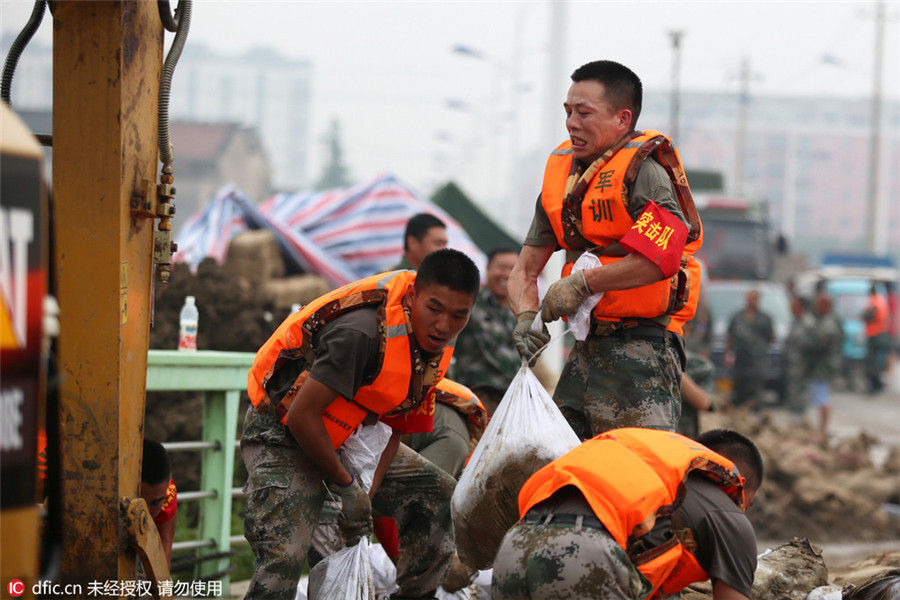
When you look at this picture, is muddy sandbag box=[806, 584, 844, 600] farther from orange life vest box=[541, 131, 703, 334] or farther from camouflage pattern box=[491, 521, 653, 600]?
camouflage pattern box=[491, 521, 653, 600]

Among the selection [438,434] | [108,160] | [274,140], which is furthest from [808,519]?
[274,140]

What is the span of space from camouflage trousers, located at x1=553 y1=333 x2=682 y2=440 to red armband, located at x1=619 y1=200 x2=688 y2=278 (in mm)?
347

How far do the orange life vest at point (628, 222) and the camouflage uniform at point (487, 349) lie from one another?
9.58 ft

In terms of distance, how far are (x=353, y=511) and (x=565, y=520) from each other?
1.05m

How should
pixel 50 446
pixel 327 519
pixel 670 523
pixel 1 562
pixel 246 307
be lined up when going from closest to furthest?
pixel 1 562
pixel 50 446
pixel 670 523
pixel 327 519
pixel 246 307

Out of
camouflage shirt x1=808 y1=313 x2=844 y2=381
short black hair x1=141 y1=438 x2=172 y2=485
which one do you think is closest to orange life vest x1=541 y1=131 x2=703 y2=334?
short black hair x1=141 y1=438 x2=172 y2=485

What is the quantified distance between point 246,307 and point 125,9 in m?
5.40

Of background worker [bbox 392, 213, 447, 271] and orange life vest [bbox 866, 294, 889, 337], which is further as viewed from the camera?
orange life vest [bbox 866, 294, 889, 337]

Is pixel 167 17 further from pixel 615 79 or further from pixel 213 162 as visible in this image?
pixel 213 162

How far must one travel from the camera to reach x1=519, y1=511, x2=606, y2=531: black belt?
293 cm

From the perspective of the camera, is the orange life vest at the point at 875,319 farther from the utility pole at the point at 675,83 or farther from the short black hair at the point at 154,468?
the short black hair at the point at 154,468

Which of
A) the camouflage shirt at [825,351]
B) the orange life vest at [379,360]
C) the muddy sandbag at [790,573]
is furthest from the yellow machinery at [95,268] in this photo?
the camouflage shirt at [825,351]

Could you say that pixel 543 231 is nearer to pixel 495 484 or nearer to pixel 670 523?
pixel 495 484

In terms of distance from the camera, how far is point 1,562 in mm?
1868
